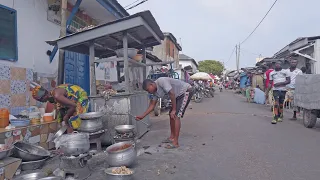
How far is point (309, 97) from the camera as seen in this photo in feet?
23.9

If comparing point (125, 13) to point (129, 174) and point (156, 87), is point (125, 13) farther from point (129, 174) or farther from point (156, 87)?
point (129, 174)

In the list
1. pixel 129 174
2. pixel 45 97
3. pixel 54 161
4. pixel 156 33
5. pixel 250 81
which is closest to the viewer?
pixel 129 174

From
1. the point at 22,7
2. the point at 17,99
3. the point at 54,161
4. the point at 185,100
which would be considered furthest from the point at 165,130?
the point at 22,7

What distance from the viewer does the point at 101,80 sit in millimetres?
10234

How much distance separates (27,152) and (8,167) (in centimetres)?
46

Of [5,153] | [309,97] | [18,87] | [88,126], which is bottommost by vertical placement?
[5,153]

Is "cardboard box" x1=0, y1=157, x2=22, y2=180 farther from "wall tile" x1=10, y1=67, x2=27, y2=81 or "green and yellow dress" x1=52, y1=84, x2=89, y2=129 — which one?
"wall tile" x1=10, y1=67, x2=27, y2=81

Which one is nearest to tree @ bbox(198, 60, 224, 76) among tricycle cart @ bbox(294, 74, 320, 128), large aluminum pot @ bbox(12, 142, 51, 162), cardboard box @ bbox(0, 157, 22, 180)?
tricycle cart @ bbox(294, 74, 320, 128)

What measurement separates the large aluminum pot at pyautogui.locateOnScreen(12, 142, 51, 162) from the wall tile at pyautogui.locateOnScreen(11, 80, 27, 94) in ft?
5.30

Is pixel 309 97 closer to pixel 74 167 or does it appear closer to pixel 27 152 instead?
pixel 74 167

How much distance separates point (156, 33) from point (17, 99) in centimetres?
392

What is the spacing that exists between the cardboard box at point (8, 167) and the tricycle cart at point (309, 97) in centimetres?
705

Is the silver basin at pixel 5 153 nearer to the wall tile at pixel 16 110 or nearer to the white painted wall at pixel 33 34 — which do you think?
the wall tile at pixel 16 110

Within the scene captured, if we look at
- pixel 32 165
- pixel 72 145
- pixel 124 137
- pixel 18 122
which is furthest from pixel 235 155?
pixel 18 122
